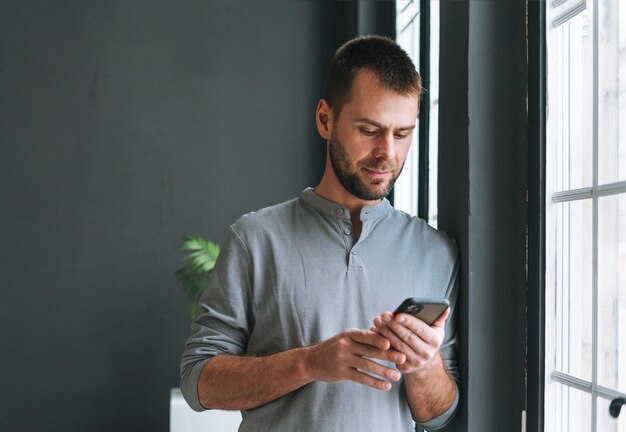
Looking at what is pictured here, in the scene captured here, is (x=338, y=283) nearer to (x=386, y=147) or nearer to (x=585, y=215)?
(x=386, y=147)

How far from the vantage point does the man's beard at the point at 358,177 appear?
1.67 metres

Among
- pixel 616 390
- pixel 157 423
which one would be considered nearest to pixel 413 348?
pixel 616 390

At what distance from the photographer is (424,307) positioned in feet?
4.46

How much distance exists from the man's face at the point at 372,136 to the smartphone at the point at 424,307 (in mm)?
364

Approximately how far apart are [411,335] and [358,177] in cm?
42

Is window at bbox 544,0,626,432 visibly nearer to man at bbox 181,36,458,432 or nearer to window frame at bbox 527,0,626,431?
window frame at bbox 527,0,626,431

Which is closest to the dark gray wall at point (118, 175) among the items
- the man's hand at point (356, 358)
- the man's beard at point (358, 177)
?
the man's beard at point (358, 177)

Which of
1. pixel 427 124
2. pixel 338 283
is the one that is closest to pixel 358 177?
pixel 338 283

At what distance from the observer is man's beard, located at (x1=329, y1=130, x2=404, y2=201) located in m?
1.67

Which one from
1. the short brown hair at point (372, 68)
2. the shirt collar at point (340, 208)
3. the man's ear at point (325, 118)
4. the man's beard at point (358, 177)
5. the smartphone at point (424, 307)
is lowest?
the smartphone at point (424, 307)

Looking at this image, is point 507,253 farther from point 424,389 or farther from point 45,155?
point 45,155

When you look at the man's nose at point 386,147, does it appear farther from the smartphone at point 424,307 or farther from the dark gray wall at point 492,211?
the smartphone at point 424,307

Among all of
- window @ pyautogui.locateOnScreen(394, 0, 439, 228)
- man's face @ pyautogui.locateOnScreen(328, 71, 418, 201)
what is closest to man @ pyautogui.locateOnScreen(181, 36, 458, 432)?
man's face @ pyautogui.locateOnScreen(328, 71, 418, 201)

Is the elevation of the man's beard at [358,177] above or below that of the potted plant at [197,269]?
above
